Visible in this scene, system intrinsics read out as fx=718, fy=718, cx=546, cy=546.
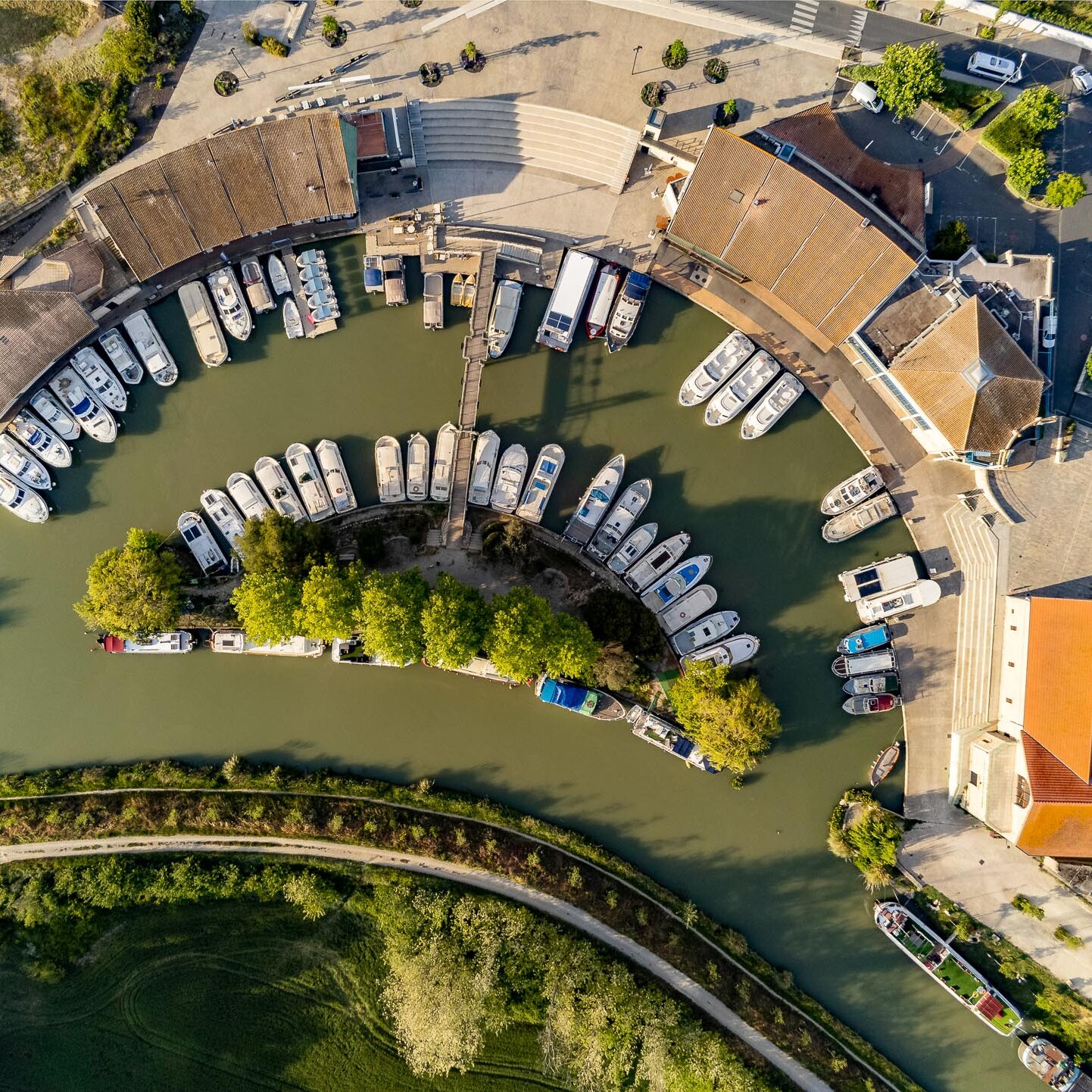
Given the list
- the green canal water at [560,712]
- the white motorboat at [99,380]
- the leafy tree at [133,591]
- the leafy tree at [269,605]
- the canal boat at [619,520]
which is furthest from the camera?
the green canal water at [560,712]

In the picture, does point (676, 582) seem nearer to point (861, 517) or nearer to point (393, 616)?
point (861, 517)

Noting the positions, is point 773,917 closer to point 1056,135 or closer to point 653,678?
point 653,678

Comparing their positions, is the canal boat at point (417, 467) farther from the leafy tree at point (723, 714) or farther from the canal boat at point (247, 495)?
the leafy tree at point (723, 714)

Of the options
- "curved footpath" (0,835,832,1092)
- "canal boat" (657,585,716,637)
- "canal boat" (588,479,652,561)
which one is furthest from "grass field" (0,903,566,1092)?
"canal boat" (588,479,652,561)

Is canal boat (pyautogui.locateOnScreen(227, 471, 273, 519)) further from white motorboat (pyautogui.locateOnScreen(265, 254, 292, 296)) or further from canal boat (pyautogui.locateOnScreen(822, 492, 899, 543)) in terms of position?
canal boat (pyautogui.locateOnScreen(822, 492, 899, 543))

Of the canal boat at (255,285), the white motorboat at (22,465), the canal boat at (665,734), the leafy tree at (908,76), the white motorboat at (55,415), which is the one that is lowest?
the canal boat at (665,734)

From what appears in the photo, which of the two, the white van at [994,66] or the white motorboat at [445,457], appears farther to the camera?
the white motorboat at [445,457]

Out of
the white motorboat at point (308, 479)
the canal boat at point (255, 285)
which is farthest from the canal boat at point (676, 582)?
the canal boat at point (255, 285)
